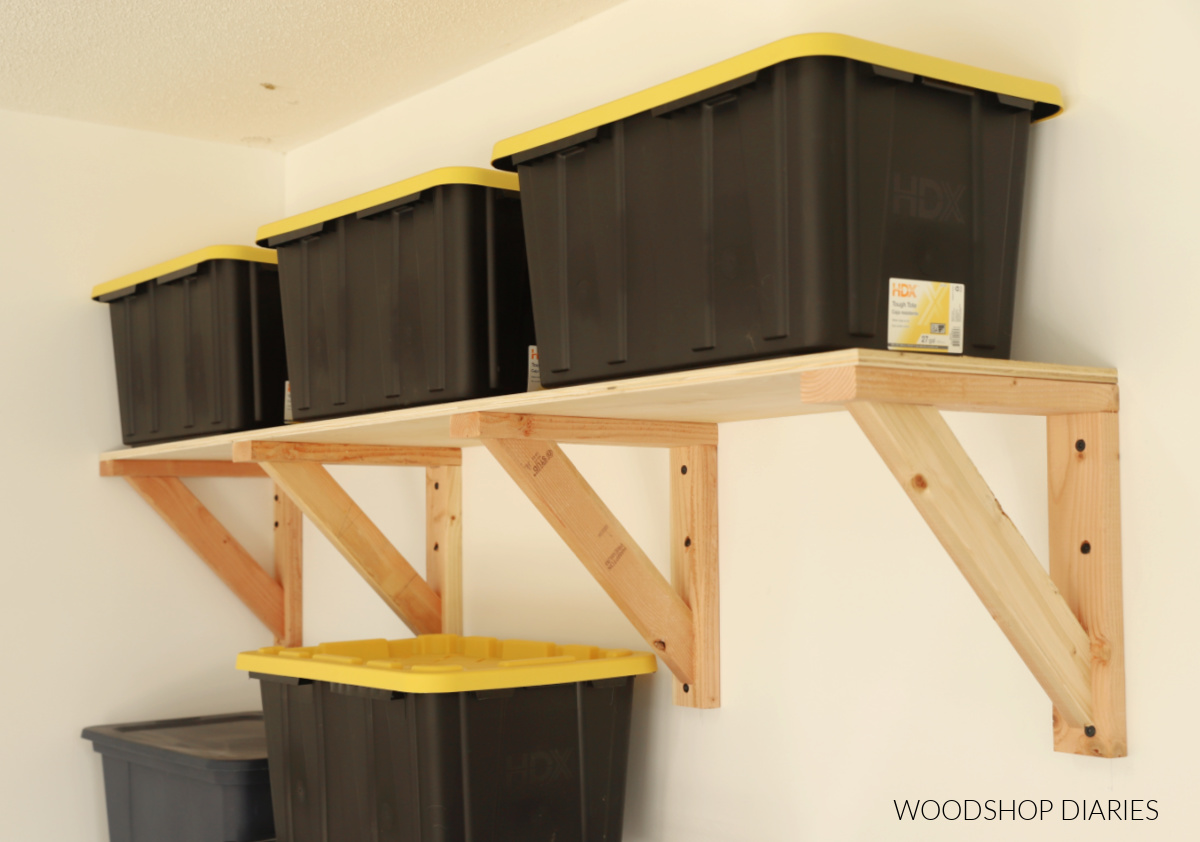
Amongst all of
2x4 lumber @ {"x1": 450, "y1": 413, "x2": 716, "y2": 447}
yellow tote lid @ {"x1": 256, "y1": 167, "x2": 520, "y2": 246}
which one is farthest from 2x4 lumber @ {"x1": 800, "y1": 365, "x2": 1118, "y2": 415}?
yellow tote lid @ {"x1": 256, "y1": 167, "x2": 520, "y2": 246}

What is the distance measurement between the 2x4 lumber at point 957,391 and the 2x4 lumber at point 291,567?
81.4 inches

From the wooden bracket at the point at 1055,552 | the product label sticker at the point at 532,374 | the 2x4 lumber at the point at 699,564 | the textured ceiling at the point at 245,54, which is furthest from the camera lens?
the textured ceiling at the point at 245,54

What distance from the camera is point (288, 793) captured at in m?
2.12

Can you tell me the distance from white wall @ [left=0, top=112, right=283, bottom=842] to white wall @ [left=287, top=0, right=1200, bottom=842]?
101 cm

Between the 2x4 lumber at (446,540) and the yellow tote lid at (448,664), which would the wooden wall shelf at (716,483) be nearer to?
the 2x4 lumber at (446,540)

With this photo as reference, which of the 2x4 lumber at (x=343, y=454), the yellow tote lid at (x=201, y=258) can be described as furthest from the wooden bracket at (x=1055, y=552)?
the yellow tote lid at (x=201, y=258)

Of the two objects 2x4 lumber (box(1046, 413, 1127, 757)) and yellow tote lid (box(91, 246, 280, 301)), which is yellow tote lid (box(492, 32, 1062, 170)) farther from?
yellow tote lid (box(91, 246, 280, 301))

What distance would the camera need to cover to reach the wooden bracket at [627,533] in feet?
5.72

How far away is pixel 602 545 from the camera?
1838mm

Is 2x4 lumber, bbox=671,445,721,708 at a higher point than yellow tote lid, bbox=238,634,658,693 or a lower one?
higher

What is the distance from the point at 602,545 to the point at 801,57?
835mm

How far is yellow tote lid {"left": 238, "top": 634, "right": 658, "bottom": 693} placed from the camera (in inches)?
73.0

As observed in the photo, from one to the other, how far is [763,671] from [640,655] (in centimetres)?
23

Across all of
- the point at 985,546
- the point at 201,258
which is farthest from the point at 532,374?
the point at 201,258
